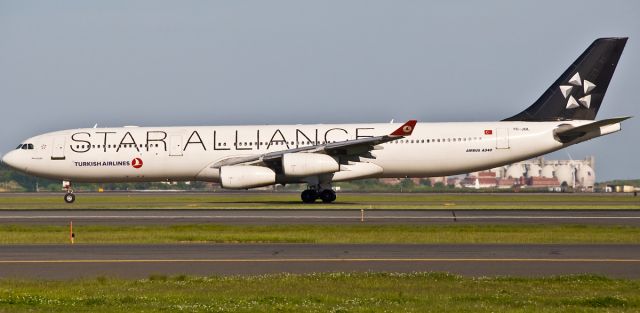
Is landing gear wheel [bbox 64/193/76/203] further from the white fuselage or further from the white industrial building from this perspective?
the white industrial building

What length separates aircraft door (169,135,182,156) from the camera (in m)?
48.6

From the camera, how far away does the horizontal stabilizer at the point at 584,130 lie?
147 ft

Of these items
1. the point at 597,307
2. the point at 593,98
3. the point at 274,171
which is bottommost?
the point at 597,307

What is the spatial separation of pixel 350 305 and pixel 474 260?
6671 mm

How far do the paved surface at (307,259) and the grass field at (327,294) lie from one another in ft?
4.26

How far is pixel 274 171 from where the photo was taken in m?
46.5

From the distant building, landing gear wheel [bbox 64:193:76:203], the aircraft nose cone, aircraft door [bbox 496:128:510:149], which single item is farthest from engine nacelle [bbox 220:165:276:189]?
the distant building

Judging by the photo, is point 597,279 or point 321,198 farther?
point 321,198

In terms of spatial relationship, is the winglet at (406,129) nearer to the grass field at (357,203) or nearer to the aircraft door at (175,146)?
the grass field at (357,203)

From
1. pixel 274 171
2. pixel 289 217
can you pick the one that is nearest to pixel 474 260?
pixel 289 217

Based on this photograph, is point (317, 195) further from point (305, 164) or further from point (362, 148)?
point (362, 148)

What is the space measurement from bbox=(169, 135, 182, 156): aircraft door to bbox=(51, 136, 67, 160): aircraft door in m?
6.18

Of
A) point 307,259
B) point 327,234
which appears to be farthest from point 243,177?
point 307,259

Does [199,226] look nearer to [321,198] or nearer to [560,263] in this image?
[560,263]
